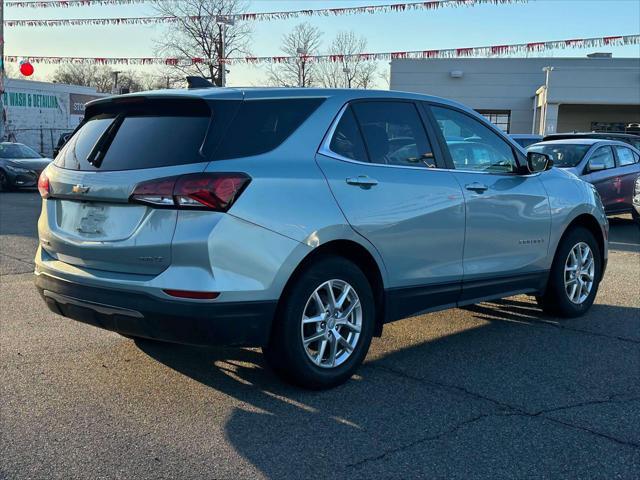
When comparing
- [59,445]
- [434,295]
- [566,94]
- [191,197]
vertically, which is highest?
[566,94]

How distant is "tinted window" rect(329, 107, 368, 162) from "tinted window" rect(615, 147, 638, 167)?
390 inches

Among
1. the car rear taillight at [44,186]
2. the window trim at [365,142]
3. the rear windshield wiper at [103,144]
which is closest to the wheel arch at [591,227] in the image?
the window trim at [365,142]

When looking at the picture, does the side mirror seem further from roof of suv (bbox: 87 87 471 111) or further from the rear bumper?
the rear bumper

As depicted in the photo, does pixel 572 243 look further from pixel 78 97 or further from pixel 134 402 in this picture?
pixel 78 97

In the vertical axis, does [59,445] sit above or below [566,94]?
below

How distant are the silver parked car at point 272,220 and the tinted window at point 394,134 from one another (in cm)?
1

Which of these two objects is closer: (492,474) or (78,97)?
(492,474)

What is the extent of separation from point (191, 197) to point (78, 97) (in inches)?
1569

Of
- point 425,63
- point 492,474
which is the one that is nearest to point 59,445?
point 492,474

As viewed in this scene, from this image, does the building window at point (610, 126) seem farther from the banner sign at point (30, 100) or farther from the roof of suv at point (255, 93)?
the roof of suv at point (255, 93)

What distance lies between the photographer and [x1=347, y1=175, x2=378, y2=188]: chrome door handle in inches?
166

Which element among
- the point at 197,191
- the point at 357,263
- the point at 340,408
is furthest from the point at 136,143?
the point at 340,408

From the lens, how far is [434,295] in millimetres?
4789

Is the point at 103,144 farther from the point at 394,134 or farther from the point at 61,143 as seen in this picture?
the point at 61,143
